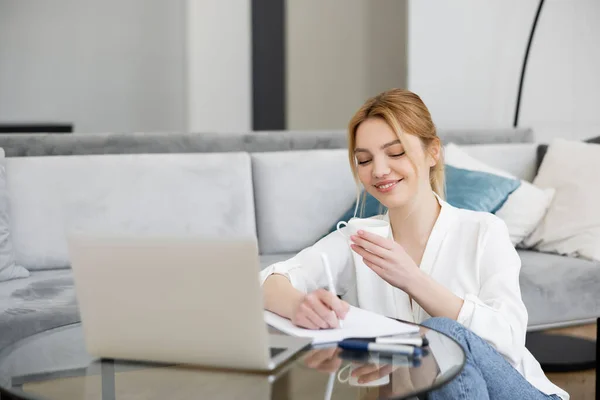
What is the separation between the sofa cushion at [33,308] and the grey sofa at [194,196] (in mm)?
14

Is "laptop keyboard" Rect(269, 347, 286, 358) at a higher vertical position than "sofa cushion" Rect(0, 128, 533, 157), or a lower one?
lower

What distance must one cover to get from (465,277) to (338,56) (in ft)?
13.0

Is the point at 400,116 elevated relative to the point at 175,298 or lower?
elevated

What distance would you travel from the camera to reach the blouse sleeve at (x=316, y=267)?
5.67 feet

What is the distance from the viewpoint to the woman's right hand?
138 centimetres

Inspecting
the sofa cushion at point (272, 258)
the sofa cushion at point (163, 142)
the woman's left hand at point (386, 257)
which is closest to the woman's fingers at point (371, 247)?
the woman's left hand at point (386, 257)

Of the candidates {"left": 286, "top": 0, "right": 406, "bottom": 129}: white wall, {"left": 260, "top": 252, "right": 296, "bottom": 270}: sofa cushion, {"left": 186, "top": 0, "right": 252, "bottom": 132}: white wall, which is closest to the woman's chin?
{"left": 260, "top": 252, "right": 296, "bottom": 270}: sofa cushion

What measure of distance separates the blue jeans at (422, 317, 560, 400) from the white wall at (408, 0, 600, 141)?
9.93ft

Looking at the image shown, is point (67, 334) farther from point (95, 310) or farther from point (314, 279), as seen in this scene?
point (314, 279)

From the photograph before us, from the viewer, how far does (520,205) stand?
3043 mm

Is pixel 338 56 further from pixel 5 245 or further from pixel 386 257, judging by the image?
pixel 386 257

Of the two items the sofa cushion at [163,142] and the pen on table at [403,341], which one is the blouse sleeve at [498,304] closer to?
the pen on table at [403,341]

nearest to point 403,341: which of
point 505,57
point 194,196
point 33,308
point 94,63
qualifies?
point 33,308

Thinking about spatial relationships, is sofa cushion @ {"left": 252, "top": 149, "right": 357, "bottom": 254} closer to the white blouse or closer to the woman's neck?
the white blouse
